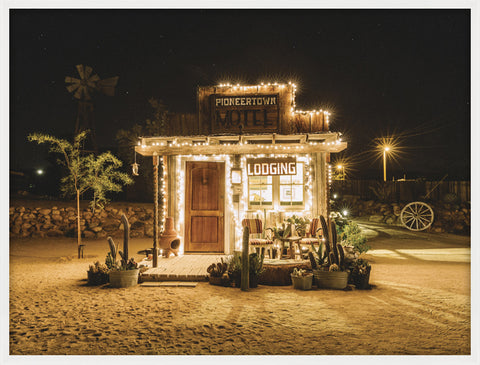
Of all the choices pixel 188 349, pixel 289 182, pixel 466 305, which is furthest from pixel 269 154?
pixel 188 349

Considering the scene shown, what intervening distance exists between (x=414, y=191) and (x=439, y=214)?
3448mm

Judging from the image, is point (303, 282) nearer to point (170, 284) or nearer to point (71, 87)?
point (170, 284)

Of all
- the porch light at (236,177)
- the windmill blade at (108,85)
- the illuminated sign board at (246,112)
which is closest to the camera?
the porch light at (236,177)

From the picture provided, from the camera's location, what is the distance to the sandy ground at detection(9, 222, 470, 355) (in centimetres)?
385

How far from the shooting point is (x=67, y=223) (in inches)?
592

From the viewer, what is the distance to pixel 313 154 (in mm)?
8984

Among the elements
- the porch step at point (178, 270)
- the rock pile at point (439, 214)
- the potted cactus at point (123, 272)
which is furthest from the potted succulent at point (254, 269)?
the rock pile at point (439, 214)

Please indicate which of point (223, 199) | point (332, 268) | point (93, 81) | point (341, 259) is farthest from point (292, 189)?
point (93, 81)

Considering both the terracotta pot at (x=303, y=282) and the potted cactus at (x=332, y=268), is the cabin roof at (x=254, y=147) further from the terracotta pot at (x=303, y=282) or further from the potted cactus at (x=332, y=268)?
the terracotta pot at (x=303, y=282)

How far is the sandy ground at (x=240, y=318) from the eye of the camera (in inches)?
152

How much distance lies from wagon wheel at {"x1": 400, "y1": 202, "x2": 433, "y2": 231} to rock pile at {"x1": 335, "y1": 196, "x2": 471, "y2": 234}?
1.26 ft

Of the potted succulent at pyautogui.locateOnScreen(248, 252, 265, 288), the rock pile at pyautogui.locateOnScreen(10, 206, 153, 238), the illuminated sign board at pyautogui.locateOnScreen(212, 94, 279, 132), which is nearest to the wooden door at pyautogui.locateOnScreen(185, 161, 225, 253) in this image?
the illuminated sign board at pyautogui.locateOnScreen(212, 94, 279, 132)

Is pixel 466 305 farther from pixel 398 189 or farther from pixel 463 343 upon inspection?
Answer: pixel 398 189

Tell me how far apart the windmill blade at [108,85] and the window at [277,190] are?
14.6 metres
